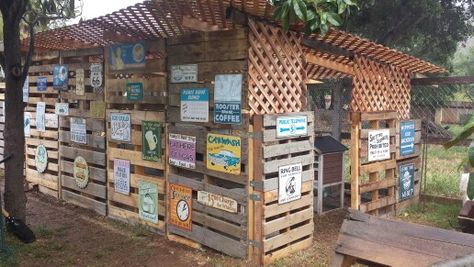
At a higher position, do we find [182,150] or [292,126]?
[292,126]

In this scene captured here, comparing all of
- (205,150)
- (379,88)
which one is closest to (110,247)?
(205,150)

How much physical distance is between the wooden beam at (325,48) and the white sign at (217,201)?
2.20 meters

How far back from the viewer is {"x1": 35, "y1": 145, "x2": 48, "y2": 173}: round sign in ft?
27.9

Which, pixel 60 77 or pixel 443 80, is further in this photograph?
pixel 60 77

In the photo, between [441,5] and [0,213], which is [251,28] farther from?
[441,5]

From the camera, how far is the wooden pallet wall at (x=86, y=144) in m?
7.25

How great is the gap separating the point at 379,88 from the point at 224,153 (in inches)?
130

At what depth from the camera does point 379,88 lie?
729 cm

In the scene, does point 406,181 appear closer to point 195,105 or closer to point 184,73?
point 195,105

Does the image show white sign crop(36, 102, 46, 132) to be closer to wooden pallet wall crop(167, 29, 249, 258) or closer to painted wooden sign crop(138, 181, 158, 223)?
painted wooden sign crop(138, 181, 158, 223)

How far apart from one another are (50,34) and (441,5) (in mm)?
9233

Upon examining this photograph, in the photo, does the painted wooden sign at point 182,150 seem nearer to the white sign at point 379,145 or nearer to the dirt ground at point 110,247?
the dirt ground at point 110,247

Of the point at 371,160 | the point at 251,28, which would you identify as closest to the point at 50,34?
the point at 251,28

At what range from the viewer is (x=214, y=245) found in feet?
18.3
